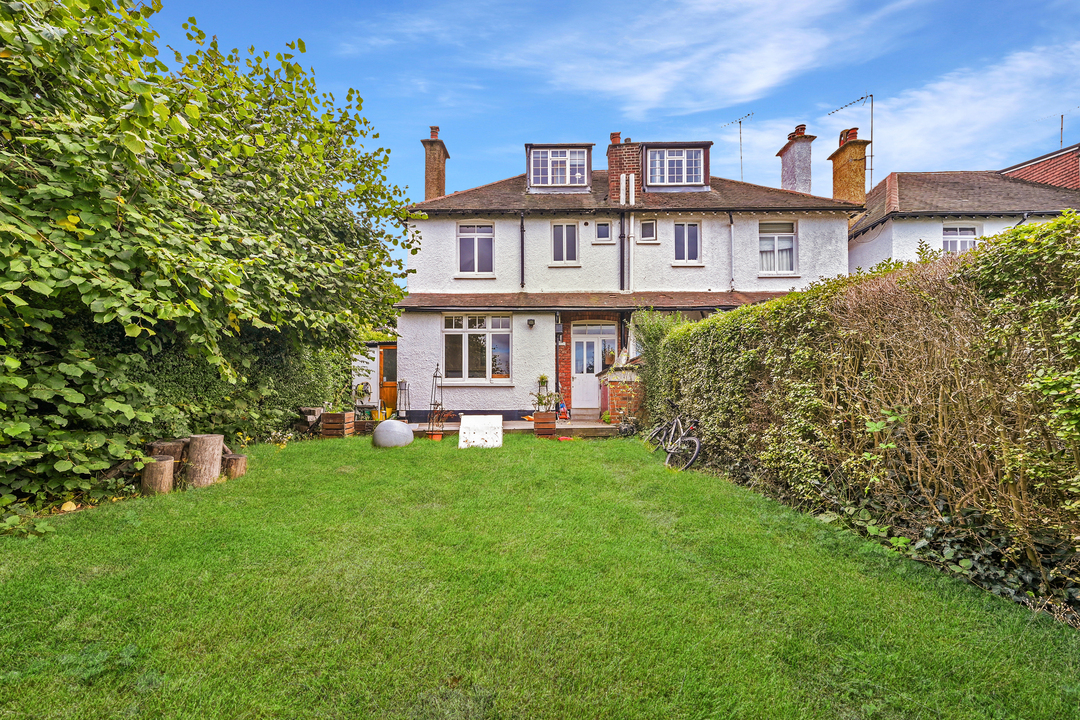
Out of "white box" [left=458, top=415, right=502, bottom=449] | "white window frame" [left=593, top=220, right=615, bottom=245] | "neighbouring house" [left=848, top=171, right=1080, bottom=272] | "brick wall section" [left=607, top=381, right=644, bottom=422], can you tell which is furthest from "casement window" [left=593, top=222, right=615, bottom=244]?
"neighbouring house" [left=848, top=171, right=1080, bottom=272]

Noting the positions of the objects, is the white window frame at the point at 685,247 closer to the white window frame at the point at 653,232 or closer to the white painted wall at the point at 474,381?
the white window frame at the point at 653,232

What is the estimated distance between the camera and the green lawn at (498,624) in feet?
6.38

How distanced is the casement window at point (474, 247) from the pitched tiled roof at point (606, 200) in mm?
580

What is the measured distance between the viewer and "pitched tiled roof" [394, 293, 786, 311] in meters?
12.2

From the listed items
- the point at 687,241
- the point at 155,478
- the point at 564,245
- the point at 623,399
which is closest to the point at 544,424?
the point at 623,399

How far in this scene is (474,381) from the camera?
41.4ft

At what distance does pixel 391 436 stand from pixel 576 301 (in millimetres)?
6448

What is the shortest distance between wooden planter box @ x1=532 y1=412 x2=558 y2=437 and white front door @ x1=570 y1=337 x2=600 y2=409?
3.51 metres

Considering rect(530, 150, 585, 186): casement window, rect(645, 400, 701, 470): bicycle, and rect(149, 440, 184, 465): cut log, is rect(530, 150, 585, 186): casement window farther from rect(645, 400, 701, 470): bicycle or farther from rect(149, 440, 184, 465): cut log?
rect(149, 440, 184, 465): cut log

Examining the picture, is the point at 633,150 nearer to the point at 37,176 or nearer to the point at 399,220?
the point at 399,220

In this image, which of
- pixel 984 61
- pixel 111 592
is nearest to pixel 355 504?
pixel 111 592

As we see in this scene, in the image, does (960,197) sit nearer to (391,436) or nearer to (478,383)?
(478,383)

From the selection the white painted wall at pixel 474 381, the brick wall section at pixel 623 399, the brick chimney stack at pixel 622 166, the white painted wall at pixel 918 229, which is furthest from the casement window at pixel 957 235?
the white painted wall at pixel 474 381

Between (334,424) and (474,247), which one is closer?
(334,424)
